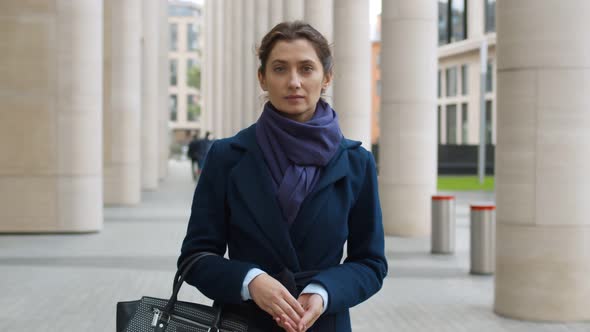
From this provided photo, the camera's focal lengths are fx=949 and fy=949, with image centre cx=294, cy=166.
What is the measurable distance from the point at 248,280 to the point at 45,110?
15.5 m

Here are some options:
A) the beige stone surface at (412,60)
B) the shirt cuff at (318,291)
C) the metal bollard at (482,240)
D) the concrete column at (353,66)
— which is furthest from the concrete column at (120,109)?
the shirt cuff at (318,291)

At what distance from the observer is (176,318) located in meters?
2.81

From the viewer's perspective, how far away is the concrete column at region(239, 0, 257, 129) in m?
48.6

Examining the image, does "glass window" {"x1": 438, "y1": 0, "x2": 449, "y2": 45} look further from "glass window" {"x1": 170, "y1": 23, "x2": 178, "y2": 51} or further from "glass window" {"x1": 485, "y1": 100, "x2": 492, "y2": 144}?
"glass window" {"x1": 170, "y1": 23, "x2": 178, "y2": 51}

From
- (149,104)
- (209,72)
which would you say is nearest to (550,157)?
(149,104)

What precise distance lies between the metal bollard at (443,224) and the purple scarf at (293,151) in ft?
41.2

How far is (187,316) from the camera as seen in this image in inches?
110

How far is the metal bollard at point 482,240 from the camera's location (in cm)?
1296

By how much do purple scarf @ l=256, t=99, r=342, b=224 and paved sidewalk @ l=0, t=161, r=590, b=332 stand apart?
6.13 m

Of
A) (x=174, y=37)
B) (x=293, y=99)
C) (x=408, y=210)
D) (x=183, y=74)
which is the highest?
(x=174, y=37)

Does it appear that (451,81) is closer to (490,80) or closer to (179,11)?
(490,80)

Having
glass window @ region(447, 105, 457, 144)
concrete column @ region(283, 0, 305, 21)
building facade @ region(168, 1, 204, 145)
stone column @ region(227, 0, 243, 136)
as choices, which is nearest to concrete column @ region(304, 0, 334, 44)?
concrete column @ region(283, 0, 305, 21)

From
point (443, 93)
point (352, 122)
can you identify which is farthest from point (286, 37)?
point (443, 93)

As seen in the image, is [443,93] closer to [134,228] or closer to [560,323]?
[134,228]
